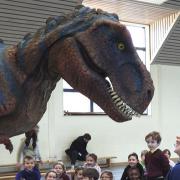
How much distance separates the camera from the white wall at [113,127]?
1342cm

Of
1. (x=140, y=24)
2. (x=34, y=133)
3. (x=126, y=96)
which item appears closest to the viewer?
(x=126, y=96)

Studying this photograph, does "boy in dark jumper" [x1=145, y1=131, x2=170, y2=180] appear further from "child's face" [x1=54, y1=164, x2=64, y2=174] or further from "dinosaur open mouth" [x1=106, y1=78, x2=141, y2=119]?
"dinosaur open mouth" [x1=106, y1=78, x2=141, y2=119]

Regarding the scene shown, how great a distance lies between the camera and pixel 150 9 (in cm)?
1318

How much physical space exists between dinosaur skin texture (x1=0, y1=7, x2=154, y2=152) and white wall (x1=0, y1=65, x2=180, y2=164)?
1121 cm

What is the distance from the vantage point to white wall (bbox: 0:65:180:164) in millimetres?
13422

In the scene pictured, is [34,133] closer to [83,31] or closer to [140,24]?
[83,31]

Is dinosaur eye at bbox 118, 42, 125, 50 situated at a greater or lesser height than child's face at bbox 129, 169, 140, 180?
greater

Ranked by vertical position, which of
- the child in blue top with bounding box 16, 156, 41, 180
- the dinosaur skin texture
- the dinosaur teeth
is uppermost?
the dinosaur skin texture

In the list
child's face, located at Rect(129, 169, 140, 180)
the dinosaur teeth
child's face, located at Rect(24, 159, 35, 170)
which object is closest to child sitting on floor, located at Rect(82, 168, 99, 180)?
child's face, located at Rect(129, 169, 140, 180)

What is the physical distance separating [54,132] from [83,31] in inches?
489

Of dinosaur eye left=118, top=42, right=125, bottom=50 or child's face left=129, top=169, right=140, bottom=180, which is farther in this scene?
child's face left=129, top=169, right=140, bottom=180

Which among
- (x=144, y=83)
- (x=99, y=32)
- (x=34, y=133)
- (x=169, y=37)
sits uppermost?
(x=169, y=37)

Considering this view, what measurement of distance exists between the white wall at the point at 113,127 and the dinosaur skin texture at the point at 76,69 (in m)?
11.2

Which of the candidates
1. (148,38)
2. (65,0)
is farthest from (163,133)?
(65,0)
